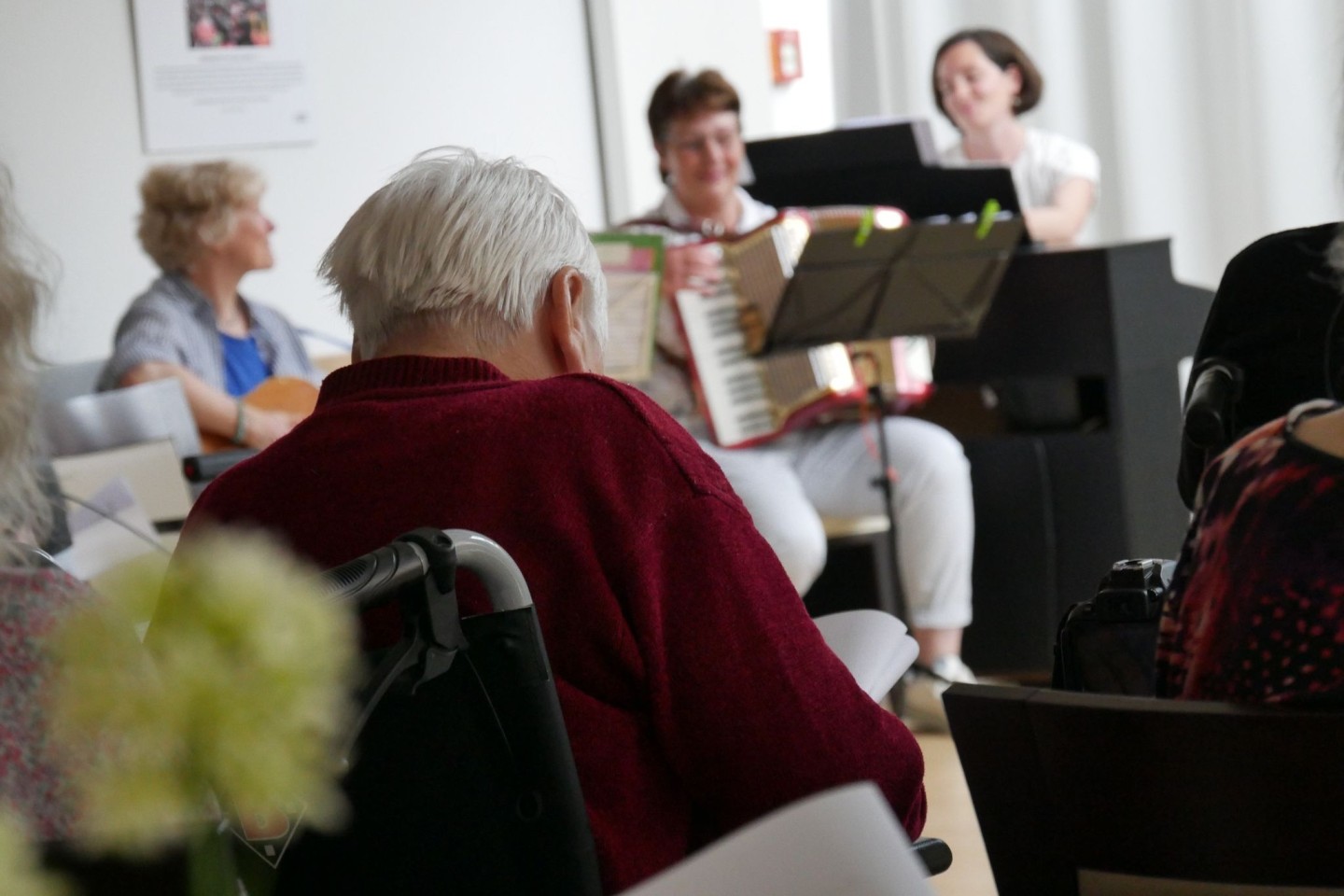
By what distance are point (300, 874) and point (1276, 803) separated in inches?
22.8

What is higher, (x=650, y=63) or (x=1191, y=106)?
(x=650, y=63)

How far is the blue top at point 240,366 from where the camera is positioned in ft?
12.3

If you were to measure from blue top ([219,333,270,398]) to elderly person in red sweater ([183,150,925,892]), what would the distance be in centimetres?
270

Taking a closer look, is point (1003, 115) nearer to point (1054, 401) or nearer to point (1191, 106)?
point (1191, 106)

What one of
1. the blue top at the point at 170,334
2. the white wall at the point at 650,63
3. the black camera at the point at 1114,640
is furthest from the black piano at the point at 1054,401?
the black camera at the point at 1114,640

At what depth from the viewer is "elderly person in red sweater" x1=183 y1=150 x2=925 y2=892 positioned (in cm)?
106

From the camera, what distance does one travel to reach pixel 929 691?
136 inches

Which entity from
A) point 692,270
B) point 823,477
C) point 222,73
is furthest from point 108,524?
point 222,73

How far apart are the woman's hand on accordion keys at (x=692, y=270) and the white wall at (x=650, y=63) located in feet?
6.26

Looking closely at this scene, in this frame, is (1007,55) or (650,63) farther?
(650,63)

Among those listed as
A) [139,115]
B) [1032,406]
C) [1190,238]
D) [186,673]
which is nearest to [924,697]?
[1032,406]

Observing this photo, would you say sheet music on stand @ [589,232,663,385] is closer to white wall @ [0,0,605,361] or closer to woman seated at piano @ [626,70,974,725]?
woman seated at piano @ [626,70,974,725]

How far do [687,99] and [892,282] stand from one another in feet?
2.75

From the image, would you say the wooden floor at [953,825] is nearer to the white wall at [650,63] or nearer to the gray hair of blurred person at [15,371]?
the gray hair of blurred person at [15,371]
